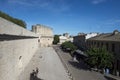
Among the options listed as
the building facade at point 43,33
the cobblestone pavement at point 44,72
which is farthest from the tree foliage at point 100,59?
the building facade at point 43,33

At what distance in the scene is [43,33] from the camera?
7244 cm

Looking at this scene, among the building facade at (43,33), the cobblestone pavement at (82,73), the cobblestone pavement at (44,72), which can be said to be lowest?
the cobblestone pavement at (82,73)

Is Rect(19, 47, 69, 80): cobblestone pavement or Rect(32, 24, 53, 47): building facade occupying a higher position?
Rect(32, 24, 53, 47): building facade

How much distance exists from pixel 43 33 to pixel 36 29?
11.3 ft

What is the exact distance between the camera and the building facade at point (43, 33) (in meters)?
70.7

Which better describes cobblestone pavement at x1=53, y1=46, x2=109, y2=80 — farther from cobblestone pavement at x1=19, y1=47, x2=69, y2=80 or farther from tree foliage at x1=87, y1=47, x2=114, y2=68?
tree foliage at x1=87, y1=47, x2=114, y2=68

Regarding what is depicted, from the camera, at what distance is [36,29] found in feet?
233

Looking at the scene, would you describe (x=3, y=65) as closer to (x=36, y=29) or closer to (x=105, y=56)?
(x=105, y=56)

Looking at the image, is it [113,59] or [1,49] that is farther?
[113,59]

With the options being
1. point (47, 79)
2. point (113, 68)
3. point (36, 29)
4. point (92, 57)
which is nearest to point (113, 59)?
point (113, 68)

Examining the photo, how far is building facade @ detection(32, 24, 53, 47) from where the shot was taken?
70.7 meters

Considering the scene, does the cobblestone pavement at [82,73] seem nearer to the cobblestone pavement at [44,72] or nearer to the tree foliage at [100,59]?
the cobblestone pavement at [44,72]

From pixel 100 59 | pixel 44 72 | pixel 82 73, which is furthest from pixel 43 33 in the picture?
pixel 82 73

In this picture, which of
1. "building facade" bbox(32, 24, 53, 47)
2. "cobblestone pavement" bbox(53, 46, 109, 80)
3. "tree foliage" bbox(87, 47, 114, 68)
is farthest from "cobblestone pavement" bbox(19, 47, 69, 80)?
"building facade" bbox(32, 24, 53, 47)
